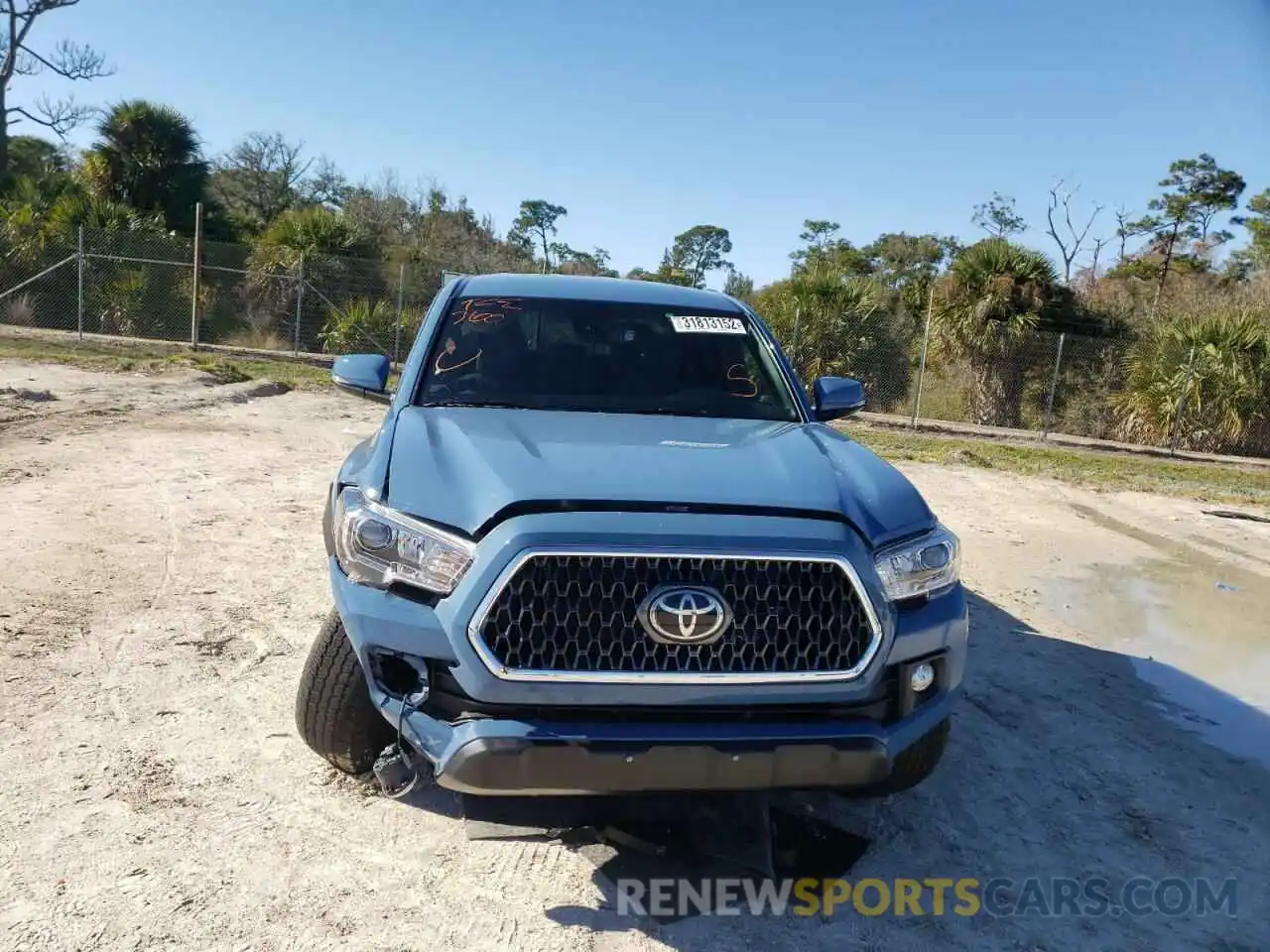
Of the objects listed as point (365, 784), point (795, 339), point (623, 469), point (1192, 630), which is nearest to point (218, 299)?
point (795, 339)

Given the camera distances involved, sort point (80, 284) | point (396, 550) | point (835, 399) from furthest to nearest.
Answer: point (80, 284)
point (835, 399)
point (396, 550)

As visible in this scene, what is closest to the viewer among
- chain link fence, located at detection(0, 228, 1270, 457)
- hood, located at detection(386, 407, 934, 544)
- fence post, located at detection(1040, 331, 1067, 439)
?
hood, located at detection(386, 407, 934, 544)

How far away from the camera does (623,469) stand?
2.71m

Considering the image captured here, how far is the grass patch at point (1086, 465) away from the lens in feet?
38.6

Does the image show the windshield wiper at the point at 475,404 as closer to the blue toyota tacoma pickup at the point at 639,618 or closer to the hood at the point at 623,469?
the hood at the point at 623,469

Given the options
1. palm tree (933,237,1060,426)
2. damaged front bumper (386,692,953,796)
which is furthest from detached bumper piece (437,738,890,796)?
palm tree (933,237,1060,426)

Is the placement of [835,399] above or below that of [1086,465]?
above

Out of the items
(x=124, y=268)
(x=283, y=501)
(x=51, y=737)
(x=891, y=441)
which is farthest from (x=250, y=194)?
(x=51, y=737)

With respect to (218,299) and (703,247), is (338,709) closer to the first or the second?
(218,299)

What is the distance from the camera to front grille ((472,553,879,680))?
2.37m

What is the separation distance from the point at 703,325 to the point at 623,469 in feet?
5.47

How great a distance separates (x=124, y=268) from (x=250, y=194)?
20037mm

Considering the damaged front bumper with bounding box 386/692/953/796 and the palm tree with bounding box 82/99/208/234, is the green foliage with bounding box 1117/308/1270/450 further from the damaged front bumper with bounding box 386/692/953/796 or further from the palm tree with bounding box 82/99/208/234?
the palm tree with bounding box 82/99/208/234

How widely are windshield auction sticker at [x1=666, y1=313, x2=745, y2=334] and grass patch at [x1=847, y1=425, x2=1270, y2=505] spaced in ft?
27.1
